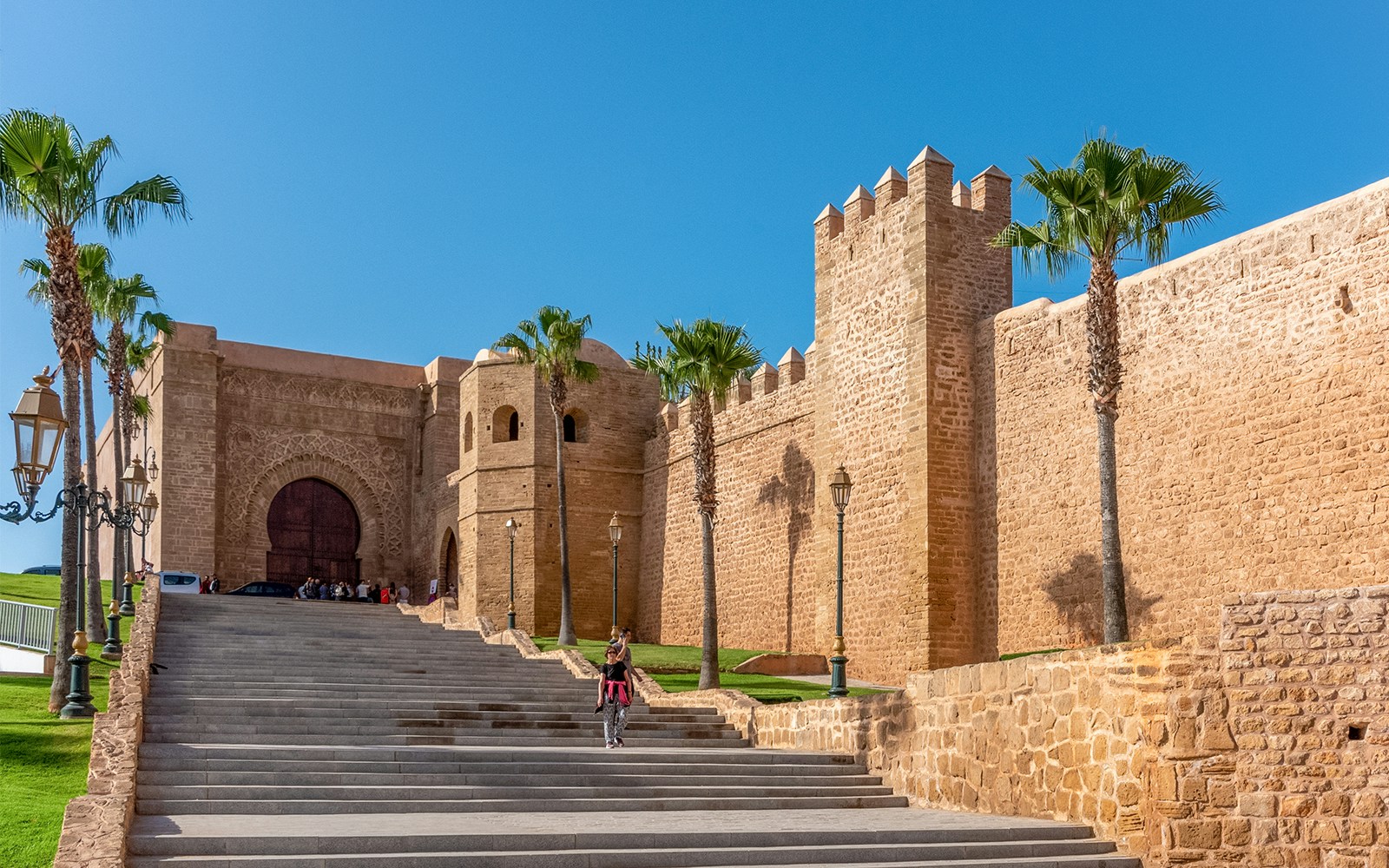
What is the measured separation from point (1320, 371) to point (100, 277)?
18.8 m

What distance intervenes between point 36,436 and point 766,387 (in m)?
18.6

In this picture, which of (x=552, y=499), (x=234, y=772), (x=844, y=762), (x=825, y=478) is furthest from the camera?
(x=552, y=499)

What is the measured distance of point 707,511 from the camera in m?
22.9

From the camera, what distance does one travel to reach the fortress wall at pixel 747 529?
1009 inches

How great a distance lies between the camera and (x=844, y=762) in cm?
1297

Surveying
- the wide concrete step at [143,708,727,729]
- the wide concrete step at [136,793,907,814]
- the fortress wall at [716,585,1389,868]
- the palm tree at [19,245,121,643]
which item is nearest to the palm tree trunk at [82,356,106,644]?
the palm tree at [19,245,121,643]

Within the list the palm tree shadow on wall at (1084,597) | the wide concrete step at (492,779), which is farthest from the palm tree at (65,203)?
the palm tree shadow on wall at (1084,597)

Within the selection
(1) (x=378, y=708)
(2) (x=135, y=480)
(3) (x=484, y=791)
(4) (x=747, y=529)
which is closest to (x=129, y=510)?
(2) (x=135, y=480)

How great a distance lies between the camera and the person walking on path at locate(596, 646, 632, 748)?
1412 cm

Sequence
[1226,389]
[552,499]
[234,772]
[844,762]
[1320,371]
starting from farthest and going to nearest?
1. [552,499]
2. [1226,389]
3. [1320,371]
4. [844,762]
5. [234,772]

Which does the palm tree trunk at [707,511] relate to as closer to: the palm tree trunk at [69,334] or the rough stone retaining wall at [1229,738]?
the palm tree trunk at [69,334]

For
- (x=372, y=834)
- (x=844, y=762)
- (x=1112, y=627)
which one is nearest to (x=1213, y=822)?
(x=844, y=762)

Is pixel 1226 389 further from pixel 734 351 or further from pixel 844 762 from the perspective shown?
pixel 734 351

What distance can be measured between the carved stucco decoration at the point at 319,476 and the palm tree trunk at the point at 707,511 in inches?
654
